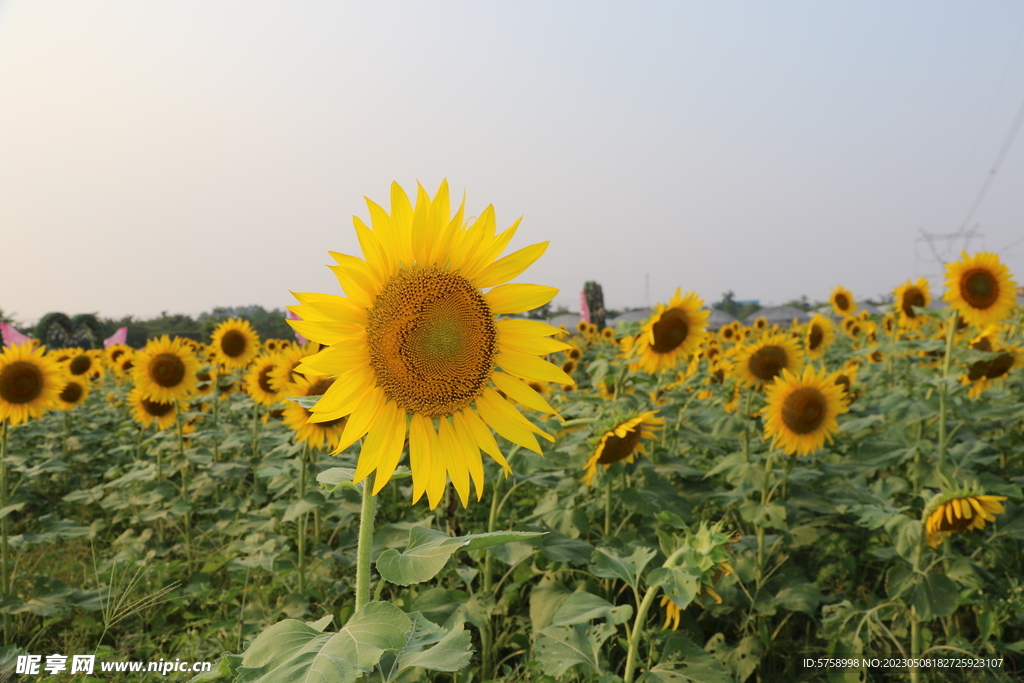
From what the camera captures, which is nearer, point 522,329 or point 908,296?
point 522,329

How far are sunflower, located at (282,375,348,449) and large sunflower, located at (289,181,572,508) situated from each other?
6.96 feet

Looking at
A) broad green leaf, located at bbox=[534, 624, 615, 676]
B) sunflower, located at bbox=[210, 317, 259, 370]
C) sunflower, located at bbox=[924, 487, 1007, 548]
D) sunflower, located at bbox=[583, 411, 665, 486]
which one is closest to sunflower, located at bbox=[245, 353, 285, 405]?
sunflower, located at bbox=[210, 317, 259, 370]

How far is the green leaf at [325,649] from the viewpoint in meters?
1.07

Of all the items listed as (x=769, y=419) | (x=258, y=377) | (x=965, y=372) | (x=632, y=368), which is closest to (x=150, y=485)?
(x=258, y=377)

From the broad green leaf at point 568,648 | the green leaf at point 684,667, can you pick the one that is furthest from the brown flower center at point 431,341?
the green leaf at point 684,667

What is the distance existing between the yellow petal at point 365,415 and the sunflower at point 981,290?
4.35m

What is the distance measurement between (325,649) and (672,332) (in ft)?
11.0

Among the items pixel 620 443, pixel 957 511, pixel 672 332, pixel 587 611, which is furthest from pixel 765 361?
pixel 587 611

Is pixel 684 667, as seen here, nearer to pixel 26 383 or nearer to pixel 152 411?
pixel 26 383

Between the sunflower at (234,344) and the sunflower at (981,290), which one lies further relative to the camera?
the sunflower at (234,344)

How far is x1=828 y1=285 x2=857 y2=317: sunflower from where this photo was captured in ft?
25.9

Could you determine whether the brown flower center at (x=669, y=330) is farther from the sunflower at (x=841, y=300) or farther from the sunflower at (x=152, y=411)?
the sunflower at (x=841, y=300)

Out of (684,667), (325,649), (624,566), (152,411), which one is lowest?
(684,667)

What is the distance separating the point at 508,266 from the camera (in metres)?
1.40
